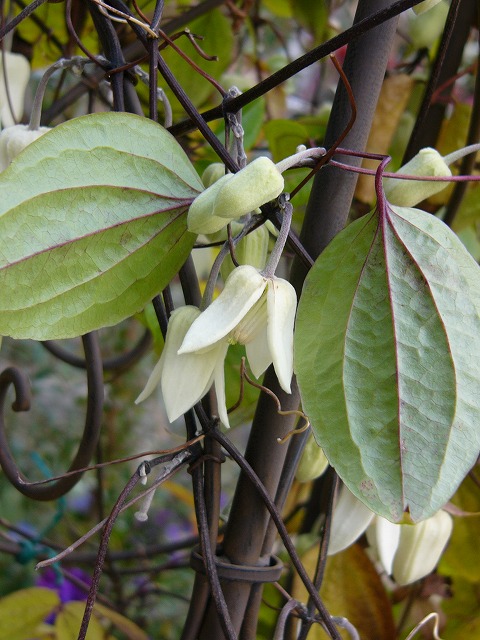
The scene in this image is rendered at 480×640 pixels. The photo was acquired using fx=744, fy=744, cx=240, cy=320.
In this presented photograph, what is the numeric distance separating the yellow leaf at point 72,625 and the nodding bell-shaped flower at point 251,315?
0.37 metres

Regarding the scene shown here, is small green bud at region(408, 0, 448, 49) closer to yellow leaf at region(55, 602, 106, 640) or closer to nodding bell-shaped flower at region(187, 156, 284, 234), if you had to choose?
nodding bell-shaped flower at region(187, 156, 284, 234)

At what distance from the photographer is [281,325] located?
0.29m

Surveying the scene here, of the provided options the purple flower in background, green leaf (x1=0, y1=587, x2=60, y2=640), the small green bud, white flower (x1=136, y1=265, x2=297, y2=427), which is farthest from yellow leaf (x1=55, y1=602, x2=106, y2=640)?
the small green bud

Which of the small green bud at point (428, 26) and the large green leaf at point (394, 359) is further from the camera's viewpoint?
the small green bud at point (428, 26)

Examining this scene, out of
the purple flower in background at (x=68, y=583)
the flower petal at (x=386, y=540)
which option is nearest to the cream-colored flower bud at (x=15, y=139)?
the flower petal at (x=386, y=540)

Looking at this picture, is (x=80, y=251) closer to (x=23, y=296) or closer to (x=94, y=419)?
(x=23, y=296)

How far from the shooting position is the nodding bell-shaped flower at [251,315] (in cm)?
28

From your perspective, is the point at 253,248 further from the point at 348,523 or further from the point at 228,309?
the point at 348,523

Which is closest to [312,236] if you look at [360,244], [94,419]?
[360,244]

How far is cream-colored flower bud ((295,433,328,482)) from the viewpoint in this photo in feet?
1.43

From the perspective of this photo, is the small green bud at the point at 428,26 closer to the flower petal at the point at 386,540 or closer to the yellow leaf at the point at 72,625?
the flower petal at the point at 386,540

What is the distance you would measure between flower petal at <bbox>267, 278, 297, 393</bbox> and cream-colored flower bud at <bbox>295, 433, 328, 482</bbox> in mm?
156

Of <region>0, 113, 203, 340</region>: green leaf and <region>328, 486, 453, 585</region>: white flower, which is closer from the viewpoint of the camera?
<region>0, 113, 203, 340</region>: green leaf

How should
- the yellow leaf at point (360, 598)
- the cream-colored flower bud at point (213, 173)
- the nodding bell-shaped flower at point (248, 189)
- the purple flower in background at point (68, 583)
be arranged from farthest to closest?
the purple flower in background at point (68, 583) → the yellow leaf at point (360, 598) → the cream-colored flower bud at point (213, 173) → the nodding bell-shaped flower at point (248, 189)
